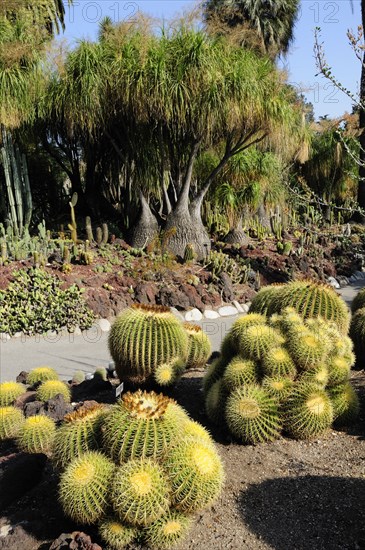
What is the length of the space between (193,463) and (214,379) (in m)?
1.48

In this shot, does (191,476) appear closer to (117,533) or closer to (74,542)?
(117,533)

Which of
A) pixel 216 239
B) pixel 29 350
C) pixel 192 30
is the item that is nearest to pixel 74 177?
pixel 216 239

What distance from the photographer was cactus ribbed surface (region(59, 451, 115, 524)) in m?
2.79

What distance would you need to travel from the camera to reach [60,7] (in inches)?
739

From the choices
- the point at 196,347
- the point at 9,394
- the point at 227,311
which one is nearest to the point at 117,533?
the point at 9,394

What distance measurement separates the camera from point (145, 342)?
4406mm

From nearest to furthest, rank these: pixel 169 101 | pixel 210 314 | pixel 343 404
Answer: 1. pixel 343 404
2. pixel 210 314
3. pixel 169 101

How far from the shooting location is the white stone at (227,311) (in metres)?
9.34

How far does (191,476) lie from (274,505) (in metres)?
0.64

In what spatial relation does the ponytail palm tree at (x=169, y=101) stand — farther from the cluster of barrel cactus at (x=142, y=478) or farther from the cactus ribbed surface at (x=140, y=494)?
the cactus ribbed surface at (x=140, y=494)

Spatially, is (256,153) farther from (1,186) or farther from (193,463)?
(193,463)

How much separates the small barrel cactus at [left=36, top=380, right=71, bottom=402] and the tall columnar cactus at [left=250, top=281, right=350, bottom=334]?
1.67 metres

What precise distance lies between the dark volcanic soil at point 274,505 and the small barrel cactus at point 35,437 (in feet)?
0.71

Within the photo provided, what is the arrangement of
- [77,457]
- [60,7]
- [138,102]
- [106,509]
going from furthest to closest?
[60,7] → [138,102] → [77,457] → [106,509]
